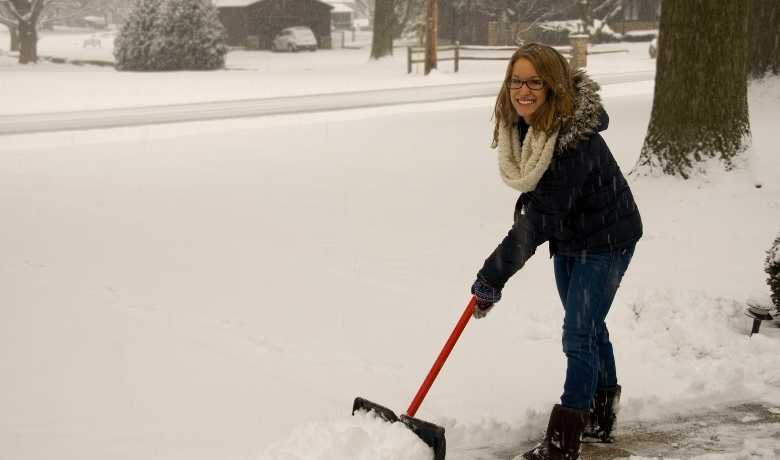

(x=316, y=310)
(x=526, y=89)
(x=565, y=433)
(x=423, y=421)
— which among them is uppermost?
(x=526, y=89)

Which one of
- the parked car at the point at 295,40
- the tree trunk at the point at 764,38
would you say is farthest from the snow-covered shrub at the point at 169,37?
the tree trunk at the point at 764,38

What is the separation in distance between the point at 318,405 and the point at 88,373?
1.30m

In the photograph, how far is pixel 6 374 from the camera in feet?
16.1

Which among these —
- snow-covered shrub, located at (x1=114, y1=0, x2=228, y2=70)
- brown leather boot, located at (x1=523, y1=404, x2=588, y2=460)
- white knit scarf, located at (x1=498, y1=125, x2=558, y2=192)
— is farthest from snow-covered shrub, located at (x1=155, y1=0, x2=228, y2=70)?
brown leather boot, located at (x1=523, y1=404, x2=588, y2=460)

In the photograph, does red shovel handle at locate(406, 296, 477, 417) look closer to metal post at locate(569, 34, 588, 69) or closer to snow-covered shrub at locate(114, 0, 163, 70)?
snow-covered shrub at locate(114, 0, 163, 70)

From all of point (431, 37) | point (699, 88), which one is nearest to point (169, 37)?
point (431, 37)

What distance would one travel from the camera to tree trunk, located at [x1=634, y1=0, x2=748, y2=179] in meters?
8.84

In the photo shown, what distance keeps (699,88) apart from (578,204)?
586 cm

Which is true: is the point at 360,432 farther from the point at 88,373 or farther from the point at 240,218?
the point at 240,218

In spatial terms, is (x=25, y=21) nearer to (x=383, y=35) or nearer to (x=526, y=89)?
(x=383, y=35)

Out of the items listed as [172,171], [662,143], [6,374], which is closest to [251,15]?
[172,171]

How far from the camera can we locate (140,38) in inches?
1241

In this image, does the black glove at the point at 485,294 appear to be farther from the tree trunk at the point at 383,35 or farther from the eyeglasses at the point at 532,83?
the tree trunk at the point at 383,35

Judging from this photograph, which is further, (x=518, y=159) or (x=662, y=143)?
(x=662, y=143)
